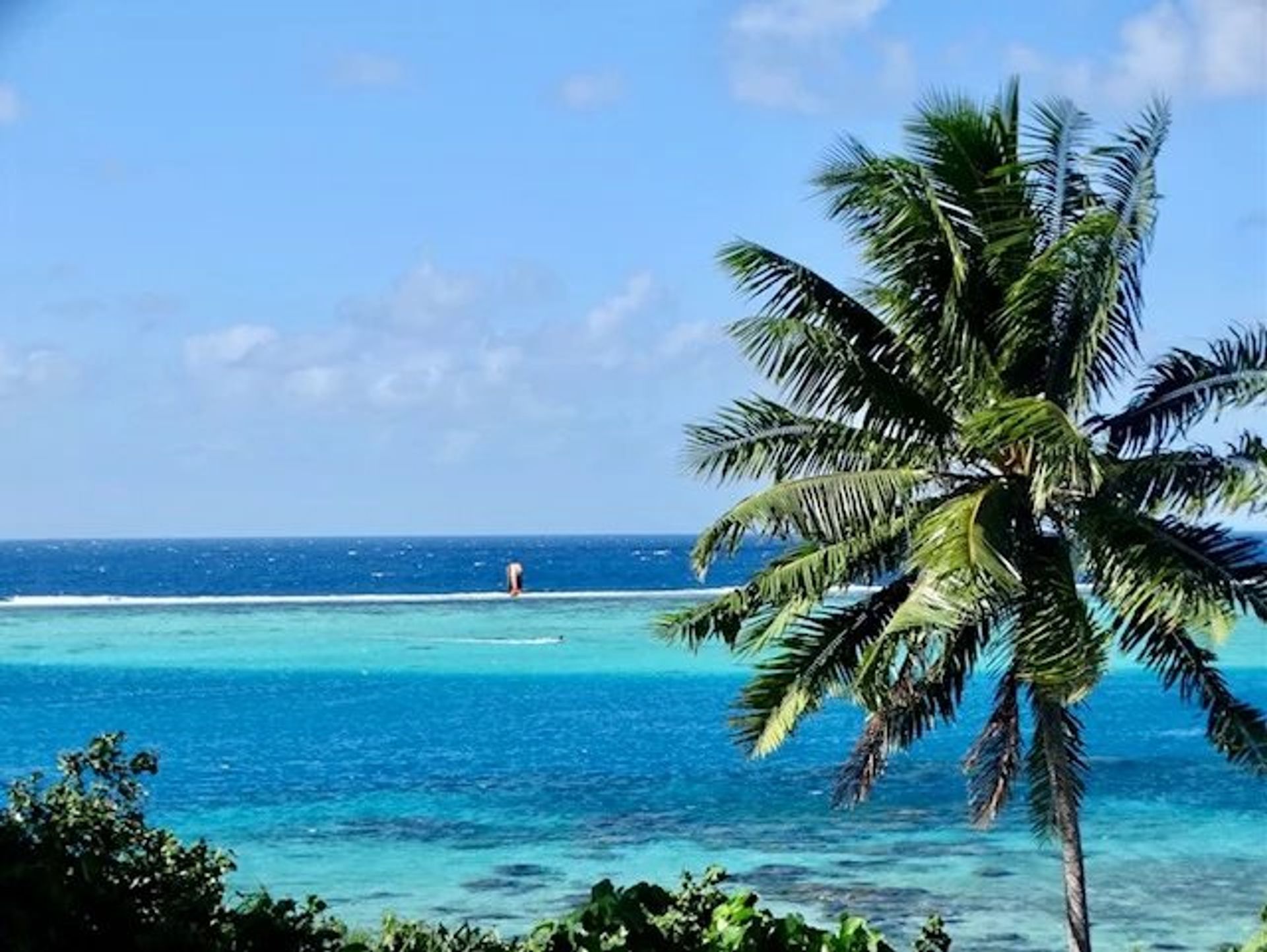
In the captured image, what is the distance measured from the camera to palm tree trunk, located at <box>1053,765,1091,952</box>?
11.9m

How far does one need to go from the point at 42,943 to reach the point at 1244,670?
1887 inches

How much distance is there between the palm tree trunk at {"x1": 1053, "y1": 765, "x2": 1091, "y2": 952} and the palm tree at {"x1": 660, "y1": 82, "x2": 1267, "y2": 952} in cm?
2

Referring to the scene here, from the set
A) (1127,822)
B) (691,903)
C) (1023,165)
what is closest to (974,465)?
(1023,165)

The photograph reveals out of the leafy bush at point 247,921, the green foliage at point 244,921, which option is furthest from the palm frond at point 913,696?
the green foliage at point 244,921

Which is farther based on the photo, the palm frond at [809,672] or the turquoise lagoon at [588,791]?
the turquoise lagoon at [588,791]

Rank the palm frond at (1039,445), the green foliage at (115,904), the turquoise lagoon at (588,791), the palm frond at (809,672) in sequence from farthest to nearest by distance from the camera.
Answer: the turquoise lagoon at (588,791)
the palm frond at (809,672)
the palm frond at (1039,445)
the green foliage at (115,904)

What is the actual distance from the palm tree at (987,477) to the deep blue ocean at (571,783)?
718cm

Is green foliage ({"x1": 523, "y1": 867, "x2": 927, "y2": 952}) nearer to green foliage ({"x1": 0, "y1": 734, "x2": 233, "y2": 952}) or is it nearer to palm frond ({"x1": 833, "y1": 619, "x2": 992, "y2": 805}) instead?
green foliage ({"x1": 0, "y1": 734, "x2": 233, "y2": 952})

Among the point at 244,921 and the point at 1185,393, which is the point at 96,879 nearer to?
the point at 244,921

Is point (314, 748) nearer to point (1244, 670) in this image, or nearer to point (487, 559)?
point (1244, 670)

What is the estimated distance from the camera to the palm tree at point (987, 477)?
37.3 ft

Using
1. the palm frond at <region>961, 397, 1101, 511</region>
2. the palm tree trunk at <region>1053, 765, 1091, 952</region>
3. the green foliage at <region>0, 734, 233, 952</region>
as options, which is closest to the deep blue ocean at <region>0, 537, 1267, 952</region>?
the palm tree trunk at <region>1053, 765, 1091, 952</region>

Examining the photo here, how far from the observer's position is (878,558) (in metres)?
12.3

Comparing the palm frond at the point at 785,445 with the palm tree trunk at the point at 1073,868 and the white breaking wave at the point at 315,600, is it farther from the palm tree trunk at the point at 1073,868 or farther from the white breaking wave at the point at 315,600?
the white breaking wave at the point at 315,600
